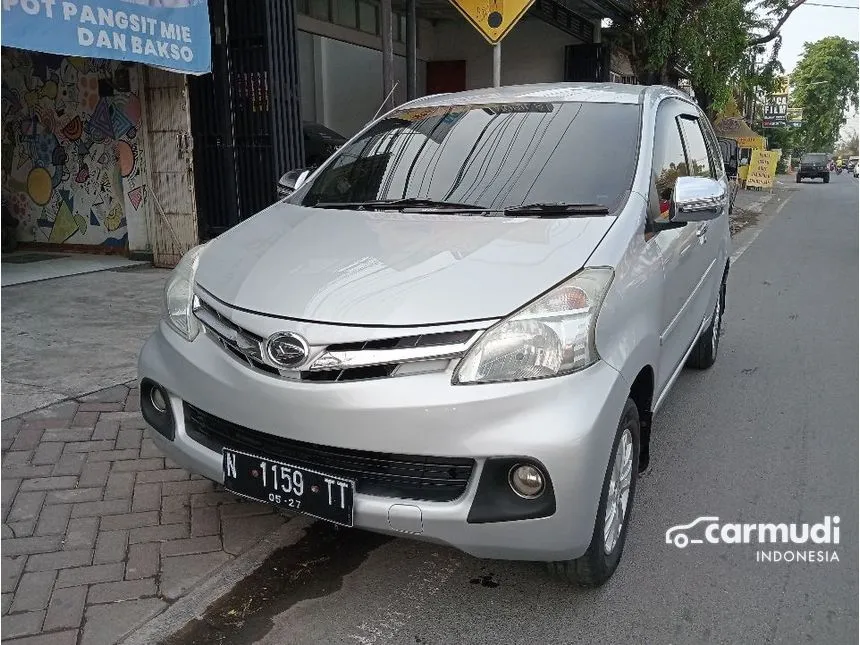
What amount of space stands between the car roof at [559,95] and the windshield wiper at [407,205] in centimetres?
90

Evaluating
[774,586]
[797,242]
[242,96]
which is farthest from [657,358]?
[797,242]

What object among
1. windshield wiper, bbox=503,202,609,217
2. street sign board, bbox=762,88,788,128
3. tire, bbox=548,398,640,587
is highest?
street sign board, bbox=762,88,788,128

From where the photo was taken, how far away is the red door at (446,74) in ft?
52.2

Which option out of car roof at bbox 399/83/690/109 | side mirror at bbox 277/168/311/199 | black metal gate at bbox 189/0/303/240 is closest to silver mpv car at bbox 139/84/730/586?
car roof at bbox 399/83/690/109

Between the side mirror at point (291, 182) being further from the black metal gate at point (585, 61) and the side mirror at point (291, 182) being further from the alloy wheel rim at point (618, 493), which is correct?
the black metal gate at point (585, 61)

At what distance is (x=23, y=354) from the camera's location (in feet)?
16.6

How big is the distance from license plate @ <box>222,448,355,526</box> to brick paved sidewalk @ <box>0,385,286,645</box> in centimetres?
51

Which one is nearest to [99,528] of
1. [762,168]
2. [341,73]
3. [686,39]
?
[341,73]

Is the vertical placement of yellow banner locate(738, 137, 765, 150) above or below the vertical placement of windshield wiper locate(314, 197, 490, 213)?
above

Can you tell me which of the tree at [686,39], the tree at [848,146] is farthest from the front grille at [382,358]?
the tree at [848,146]

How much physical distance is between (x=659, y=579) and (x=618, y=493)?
409mm

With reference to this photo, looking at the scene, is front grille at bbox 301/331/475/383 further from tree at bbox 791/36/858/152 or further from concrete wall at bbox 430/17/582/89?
tree at bbox 791/36/858/152

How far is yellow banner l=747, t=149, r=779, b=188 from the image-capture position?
25.9 m

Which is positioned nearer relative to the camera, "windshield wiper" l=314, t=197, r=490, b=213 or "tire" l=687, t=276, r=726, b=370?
"windshield wiper" l=314, t=197, r=490, b=213
